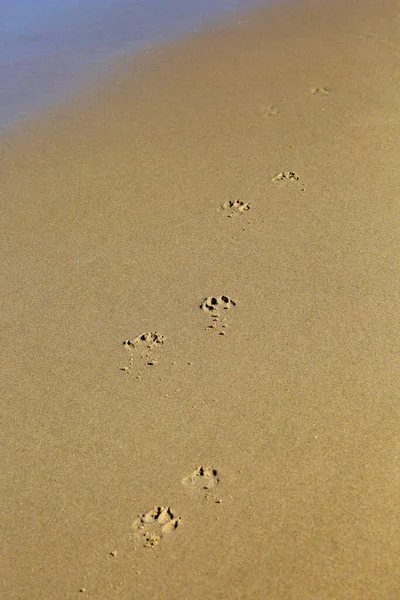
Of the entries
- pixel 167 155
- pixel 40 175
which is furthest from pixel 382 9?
pixel 40 175

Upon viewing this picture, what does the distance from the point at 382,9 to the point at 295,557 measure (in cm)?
654

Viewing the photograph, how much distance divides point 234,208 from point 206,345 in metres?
1.29

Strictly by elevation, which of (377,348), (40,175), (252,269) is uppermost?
(40,175)

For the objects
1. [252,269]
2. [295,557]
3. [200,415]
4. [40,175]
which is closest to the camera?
[295,557]

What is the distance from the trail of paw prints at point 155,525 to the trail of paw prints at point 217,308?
110 cm

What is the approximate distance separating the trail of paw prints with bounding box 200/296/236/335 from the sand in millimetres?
13

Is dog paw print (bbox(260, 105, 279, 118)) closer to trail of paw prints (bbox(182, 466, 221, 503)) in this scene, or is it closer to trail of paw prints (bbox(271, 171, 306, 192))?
trail of paw prints (bbox(271, 171, 306, 192))

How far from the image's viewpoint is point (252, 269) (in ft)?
13.1

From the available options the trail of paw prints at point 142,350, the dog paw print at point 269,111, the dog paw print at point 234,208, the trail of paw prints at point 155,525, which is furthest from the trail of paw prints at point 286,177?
the trail of paw prints at point 155,525

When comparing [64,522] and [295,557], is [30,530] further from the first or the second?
[295,557]

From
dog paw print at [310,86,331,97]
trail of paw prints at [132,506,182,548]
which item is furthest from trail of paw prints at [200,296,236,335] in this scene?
dog paw print at [310,86,331,97]

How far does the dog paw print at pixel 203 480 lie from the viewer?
2861 millimetres

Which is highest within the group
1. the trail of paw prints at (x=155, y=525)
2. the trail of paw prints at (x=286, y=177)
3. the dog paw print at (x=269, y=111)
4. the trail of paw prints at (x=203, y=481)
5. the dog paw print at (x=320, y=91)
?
the dog paw print at (x=320, y=91)

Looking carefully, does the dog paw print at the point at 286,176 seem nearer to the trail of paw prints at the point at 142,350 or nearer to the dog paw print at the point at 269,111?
the dog paw print at the point at 269,111
